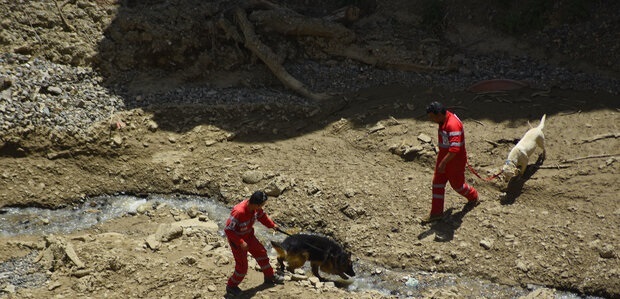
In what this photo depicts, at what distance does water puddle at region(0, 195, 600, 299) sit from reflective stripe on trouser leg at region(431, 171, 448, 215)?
3.10 feet

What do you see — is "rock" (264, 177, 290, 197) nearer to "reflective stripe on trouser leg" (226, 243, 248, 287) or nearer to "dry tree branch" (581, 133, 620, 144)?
"reflective stripe on trouser leg" (226, 243, 248, 287)

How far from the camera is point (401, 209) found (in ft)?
31.5

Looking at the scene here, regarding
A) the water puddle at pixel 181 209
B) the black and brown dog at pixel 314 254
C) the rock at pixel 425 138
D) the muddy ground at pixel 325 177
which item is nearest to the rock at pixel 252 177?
the muddy ground at pixel 325 177

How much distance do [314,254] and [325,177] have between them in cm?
233

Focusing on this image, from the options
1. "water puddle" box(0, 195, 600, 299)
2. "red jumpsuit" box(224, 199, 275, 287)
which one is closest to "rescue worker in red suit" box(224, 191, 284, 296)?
"red jumpsuit" box(224, 199, 275, 287)

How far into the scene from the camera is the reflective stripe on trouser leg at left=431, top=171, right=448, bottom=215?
8.72 metres

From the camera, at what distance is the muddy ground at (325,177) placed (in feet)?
27.4

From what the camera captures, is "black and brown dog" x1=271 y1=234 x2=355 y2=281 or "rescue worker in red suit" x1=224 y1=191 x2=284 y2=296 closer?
"rescue worker in red suit" x1=224 y1=191 x2=284 y2=296

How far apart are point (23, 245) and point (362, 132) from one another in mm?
5848

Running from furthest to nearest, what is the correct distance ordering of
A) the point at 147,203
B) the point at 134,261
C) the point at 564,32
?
1. the point at 564,32
2. the point at 147,203
3. the point at 134,261

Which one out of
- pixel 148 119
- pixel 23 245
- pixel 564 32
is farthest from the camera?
pixel 564 32

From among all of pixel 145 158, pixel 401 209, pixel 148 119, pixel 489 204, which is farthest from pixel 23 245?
pixel 489 204

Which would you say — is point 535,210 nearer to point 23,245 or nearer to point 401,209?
point 401,209

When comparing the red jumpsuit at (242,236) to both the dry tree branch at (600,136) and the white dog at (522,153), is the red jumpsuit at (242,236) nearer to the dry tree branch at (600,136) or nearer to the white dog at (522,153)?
the white dog at (522,153)
